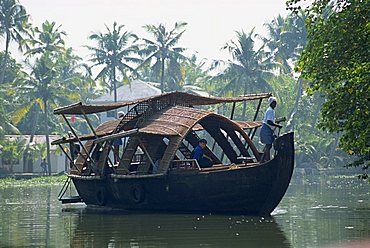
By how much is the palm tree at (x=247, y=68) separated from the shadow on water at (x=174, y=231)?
3628 cm

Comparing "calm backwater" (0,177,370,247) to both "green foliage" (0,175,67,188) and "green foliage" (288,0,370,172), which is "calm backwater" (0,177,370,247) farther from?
"green foliage" (0,175,67,188)

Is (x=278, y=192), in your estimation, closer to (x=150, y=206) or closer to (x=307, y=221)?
(x=307, y=221)

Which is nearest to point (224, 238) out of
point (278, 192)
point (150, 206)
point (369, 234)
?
point (369, 234)

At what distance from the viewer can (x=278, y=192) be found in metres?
19.6

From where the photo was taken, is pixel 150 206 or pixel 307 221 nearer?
pixel 307 221

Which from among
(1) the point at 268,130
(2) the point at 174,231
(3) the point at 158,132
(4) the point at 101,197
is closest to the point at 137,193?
(3) the point at 158,132

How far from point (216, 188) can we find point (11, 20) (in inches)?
1682

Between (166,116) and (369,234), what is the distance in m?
7.91

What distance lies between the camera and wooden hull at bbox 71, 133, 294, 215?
1930 centimetres

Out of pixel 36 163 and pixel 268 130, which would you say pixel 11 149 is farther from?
pixel 268 130

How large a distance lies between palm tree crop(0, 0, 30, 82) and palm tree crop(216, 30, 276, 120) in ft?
49.8

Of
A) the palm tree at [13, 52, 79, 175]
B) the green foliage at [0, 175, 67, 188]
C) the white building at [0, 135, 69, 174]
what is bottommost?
the green foliage at [0, 175, 67, 188]

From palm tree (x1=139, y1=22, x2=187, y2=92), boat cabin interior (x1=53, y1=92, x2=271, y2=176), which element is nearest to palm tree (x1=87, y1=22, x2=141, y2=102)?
palm tree (x1=139, y1=22, x2=187, y2=92)

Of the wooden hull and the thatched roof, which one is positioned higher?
the thatched roof
